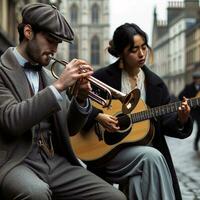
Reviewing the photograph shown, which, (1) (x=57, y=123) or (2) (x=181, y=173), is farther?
(2) (x=181, y=173)

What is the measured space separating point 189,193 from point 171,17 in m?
92.3

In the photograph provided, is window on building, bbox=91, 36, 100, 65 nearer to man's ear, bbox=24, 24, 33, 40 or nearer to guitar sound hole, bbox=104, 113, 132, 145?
guitar sound hole, bbox=104, 113, 132, 145

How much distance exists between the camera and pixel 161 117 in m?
3.97

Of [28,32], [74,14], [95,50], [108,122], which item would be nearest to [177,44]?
[95,50]

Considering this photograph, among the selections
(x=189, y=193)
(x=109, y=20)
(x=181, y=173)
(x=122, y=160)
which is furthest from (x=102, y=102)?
(x=109, y=20)

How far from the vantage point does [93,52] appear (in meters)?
93.9

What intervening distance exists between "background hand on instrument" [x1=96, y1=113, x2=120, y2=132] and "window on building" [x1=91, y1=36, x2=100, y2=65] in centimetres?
8964

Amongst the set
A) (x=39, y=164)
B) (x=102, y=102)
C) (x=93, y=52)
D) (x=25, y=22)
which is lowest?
(x=93, y=52)

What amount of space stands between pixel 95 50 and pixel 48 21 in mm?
90958

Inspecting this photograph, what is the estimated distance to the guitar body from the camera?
381 centimetres

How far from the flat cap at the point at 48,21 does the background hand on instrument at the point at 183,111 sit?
909 mm

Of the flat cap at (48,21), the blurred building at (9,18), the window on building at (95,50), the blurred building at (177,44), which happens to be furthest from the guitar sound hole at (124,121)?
the window on building at (95,50)

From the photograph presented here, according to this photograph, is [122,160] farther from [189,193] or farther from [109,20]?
[109,20]

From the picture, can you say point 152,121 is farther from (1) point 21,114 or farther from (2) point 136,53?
(1) point 21,114
